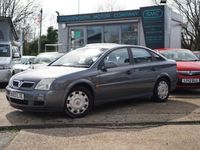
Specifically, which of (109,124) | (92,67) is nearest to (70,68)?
(92,67)

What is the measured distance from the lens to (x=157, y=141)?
5.98 m

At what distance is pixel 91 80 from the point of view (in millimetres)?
7730

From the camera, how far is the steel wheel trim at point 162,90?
31.3 feet

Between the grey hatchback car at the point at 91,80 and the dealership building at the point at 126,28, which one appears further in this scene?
the dealership building at the point at 126,28

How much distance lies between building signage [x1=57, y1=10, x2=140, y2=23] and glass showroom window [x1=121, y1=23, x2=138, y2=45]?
2.08ft

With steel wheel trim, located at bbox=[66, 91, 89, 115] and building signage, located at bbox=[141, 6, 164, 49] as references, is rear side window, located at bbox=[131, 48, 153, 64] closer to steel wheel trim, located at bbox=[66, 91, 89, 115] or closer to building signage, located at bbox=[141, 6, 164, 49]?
steel wheel trim, located at bbox=[66, 91, 89, 115]

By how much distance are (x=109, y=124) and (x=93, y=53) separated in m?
1.90

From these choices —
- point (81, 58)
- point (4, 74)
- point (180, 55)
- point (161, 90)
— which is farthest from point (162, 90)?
point (4, 74)

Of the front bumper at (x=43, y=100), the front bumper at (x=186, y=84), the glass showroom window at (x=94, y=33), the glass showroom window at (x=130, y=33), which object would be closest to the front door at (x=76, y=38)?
the glass showroom window at (x=94, y=33)

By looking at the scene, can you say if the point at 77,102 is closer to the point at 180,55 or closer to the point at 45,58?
the point at 180,55

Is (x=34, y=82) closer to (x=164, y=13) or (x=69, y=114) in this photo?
(x=69, y=114)

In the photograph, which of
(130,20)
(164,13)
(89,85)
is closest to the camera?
(89,85)

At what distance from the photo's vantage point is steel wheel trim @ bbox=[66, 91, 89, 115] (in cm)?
745

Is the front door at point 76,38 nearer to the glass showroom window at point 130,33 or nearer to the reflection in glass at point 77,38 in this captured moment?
the reflection in glass at point 77,38
